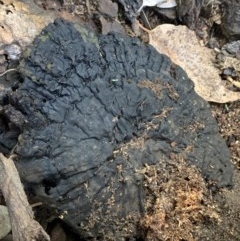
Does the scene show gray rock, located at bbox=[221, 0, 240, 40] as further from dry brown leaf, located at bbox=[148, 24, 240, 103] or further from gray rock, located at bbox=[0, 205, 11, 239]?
gray rock, located at bbox=[0, 205, 11, 239]

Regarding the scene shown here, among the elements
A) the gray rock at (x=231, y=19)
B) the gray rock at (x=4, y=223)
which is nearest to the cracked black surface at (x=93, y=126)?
the gray rock at (x=4, y=223)

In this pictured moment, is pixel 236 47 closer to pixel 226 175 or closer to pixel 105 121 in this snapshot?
pixel 226 175

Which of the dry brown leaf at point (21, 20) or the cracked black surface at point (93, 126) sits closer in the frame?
the cracked black surface at point (93, 126)

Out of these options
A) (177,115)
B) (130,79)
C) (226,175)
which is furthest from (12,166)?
(226,175)

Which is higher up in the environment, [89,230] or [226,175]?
[89,230]

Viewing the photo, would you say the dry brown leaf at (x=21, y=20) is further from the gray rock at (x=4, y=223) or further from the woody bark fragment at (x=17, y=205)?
the gray rock at (x=4, y=223)
